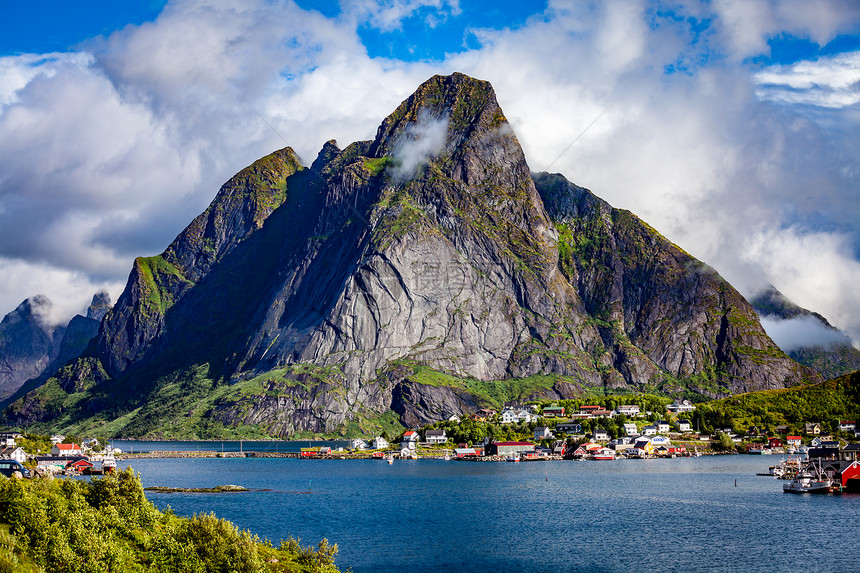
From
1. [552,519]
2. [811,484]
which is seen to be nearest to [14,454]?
[552,519]

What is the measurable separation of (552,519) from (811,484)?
5211 cm

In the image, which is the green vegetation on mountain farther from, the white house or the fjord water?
the white house

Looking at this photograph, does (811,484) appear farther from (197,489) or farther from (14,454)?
(14,454)

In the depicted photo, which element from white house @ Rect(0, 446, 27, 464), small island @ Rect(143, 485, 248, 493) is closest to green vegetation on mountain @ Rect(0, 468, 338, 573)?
small island @ Rect(143, 485, 248, 493)

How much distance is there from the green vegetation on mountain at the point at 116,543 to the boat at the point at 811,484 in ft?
294

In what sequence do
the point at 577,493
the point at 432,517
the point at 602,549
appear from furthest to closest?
the point at 577,493, the point at 432,517, the point at 602,549

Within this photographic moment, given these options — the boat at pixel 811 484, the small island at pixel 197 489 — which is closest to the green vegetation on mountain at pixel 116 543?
the small island at pixel 197 489

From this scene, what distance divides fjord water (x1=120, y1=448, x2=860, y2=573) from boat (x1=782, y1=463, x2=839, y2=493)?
3.04 m

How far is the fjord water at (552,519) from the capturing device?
8006 centimetres

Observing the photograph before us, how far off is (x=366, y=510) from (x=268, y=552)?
50216 millimetres

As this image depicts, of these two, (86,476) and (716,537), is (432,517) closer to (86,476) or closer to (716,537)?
(716,537)

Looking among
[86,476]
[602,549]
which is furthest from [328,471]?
[602,549]

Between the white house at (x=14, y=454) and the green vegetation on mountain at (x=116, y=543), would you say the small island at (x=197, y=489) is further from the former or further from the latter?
the green vegetation on mountain at (x=116, y=543)

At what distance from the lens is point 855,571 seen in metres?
72.4
